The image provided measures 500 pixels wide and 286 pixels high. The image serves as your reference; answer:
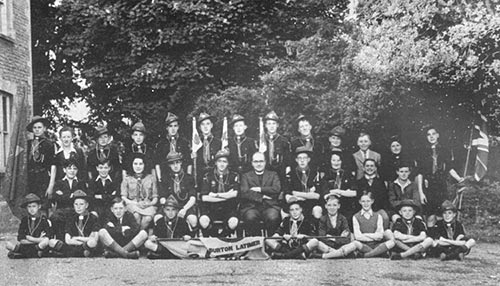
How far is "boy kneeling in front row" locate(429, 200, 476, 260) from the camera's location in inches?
339

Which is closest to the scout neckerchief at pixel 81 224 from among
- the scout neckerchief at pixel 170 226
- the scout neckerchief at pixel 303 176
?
the scout neckerchief at pixel 170 226

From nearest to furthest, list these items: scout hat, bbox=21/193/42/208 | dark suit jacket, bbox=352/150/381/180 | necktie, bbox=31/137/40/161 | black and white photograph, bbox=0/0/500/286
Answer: black and white photograph, bbox=0/0/500/286
scout hat, bbox=21/193/42/208
dark suit jacket, bbox=352/150/381/180
necktie, bbox=31/137/40/161

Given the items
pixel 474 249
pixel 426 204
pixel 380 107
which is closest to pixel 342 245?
pixel 426 204

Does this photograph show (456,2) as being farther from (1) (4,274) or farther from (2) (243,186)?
(1) (4,274)

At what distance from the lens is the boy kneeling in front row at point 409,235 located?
8.59m

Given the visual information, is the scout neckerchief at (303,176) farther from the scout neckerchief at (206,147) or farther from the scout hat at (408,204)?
the scout neckerchief at (206,147)

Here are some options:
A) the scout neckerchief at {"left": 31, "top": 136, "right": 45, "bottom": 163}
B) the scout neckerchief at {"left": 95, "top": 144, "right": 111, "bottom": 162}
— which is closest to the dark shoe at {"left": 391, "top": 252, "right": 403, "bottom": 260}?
the scout neckerchief at {"left": 95, "top": 144, "right": 111, "bottom": 162}

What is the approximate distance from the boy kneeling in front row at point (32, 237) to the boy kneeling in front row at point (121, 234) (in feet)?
2.15

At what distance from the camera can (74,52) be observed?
18.1m

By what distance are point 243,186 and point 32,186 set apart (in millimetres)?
2790

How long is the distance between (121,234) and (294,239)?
199 cm

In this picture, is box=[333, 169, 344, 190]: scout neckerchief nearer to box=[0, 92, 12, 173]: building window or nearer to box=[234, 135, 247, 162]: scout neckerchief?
box=[234, 135, 247, 162]: scout neckerchief

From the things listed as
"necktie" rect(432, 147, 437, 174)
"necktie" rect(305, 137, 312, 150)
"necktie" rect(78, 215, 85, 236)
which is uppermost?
"necktie" rect(305, 137, 312, 150)

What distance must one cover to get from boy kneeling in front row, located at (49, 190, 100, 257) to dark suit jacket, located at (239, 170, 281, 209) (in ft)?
5.81
